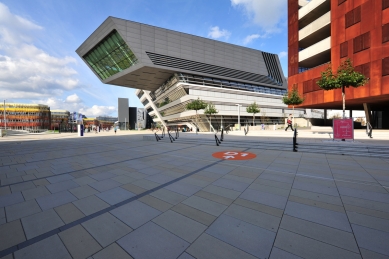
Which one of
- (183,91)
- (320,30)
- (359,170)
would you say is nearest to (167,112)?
(183,91)

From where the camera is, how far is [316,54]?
2302 cm

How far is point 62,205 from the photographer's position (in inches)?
141

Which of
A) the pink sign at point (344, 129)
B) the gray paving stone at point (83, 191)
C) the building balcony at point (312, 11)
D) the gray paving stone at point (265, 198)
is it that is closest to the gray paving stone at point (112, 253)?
the gray paving stone at point (83, 191)

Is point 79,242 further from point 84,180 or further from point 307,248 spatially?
point 84,180

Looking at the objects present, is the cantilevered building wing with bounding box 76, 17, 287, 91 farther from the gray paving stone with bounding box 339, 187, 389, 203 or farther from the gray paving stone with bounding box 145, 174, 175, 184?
the gray paving stone with bounding box 339, 187, 389, 203

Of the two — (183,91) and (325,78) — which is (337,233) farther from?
(183,91)

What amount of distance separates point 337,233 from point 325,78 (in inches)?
608

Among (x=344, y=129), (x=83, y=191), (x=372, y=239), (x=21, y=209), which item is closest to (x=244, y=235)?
(x=372, y=239)

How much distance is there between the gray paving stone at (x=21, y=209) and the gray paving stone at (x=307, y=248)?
4575mm

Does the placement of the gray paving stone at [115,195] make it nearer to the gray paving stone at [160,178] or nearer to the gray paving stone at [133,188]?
the gray paving stone at [133,188]

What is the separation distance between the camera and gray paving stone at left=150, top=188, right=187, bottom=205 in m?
3.72

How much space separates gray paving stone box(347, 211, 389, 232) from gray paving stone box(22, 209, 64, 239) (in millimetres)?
5097

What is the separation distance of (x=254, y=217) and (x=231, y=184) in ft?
5.52

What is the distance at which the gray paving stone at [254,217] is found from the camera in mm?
2732
